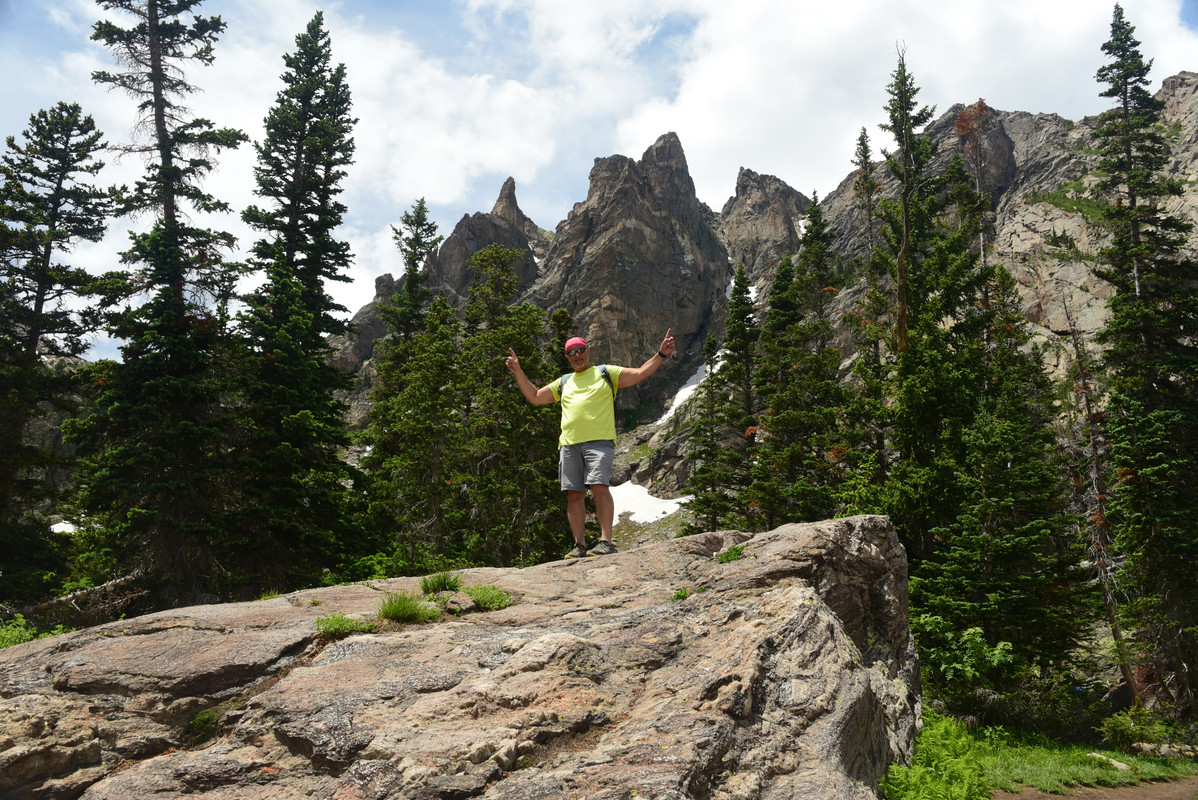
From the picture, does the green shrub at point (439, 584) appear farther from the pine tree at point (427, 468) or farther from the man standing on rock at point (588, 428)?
the pine tree at point (427, 468)

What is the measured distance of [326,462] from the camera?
1744 centimetres

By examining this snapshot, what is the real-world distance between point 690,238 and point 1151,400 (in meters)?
101

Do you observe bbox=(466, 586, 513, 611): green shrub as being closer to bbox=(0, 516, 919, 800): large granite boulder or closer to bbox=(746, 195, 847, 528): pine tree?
bbox=(0, 516, 919, 800): large granite boulder

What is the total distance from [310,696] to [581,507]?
456cm

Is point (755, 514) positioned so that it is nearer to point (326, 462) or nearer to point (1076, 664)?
point (1076, 664)

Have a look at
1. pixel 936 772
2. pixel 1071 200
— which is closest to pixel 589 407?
pixel 936 772

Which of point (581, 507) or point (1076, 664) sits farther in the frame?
point (1076, 664)

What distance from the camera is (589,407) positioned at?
8062mm

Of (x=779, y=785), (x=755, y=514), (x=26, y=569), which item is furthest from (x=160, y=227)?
(x=755, y=514)

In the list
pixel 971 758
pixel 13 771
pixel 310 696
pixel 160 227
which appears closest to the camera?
pixel 13 771

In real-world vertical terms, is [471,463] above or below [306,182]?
below

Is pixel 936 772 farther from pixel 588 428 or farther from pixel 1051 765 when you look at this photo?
pixel 1051 765

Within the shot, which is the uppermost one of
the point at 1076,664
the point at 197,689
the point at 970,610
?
the point at 197,689

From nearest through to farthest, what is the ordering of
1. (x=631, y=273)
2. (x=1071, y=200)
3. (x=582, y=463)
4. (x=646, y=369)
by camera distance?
(x=646, y=369)
(x=582, y=463)
(x=1071, y=200)
(x=631, y=273)
